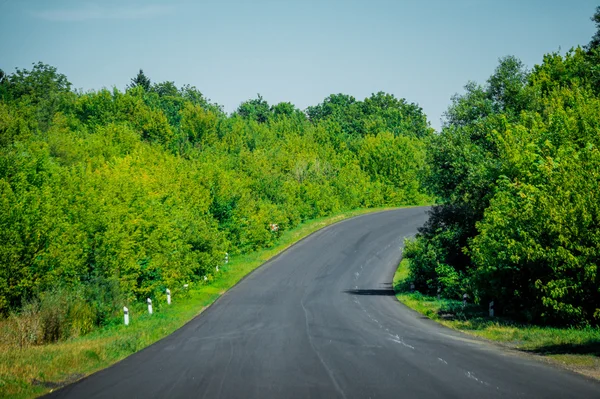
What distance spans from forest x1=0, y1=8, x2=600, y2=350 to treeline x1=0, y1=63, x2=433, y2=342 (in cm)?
13

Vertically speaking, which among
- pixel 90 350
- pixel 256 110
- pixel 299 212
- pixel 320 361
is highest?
pixel 256 110

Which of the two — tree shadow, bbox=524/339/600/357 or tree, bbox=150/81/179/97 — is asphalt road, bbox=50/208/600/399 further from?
tree, bbox=150/81/179/97

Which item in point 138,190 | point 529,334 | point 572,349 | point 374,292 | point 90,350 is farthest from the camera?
point 374,292

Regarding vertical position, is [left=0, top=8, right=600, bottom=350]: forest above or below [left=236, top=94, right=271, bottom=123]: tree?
below

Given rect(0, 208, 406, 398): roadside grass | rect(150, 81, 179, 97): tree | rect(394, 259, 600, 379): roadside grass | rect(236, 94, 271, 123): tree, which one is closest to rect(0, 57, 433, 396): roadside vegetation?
rect(0, 208, 406, 398): roadside grass

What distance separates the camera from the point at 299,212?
252 feet

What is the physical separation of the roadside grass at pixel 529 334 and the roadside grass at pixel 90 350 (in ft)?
41.2

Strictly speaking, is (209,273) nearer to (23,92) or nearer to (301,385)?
(301,385)

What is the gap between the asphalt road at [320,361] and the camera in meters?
14.3

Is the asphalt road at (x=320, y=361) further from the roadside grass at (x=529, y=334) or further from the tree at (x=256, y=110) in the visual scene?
the tree at (x=256, y=110)

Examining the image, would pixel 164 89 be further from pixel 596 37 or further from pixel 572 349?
pixel 572 349

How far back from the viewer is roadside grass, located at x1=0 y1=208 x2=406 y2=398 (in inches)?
626

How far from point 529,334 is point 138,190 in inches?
978

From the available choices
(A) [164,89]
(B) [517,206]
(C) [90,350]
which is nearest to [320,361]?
(C) [90,350]
